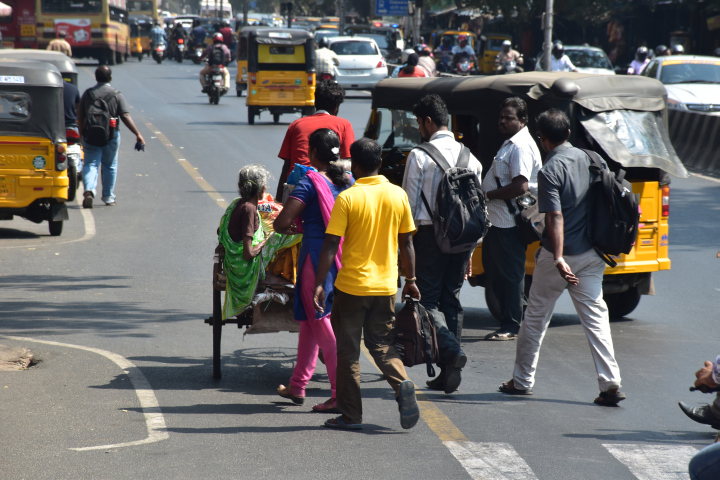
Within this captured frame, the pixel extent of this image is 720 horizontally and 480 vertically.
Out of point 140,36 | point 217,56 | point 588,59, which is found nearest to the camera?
point 217,56

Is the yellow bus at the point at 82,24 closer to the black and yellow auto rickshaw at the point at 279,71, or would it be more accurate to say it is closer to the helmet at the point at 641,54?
the black and yellow auto rickshaw at the point at 279,71

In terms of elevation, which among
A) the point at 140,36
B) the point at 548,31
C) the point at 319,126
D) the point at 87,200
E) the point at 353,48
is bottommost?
the point at 87,200

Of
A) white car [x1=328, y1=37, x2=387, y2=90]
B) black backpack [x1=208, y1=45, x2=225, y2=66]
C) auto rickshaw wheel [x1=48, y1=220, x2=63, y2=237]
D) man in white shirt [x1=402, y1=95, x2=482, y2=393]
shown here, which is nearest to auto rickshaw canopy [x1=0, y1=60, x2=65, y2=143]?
auto rickshaw wheel [x1=48, y1=220, x2=63, y2=237]

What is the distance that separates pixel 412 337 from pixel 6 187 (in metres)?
7.35

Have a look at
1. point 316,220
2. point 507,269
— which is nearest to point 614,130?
point 507,269

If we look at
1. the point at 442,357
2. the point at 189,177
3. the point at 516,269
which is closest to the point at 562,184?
the point at 442,357

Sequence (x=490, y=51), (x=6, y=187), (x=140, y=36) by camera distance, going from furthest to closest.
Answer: (x=140, y=36), (x=490, y=51), (x=6, y=187)

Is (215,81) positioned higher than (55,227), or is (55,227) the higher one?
(215,81)

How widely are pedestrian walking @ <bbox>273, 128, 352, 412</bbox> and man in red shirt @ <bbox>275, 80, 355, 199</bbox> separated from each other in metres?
1.35

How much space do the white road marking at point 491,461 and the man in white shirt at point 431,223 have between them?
1.01 metres

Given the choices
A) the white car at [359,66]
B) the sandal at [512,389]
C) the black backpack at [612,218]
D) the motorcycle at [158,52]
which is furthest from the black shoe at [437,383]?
the motorcycle at [158,52]

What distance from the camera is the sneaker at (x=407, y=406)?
5176 millimetres

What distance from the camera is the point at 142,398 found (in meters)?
6.02

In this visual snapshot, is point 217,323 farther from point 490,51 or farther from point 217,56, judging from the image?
point 490,51
